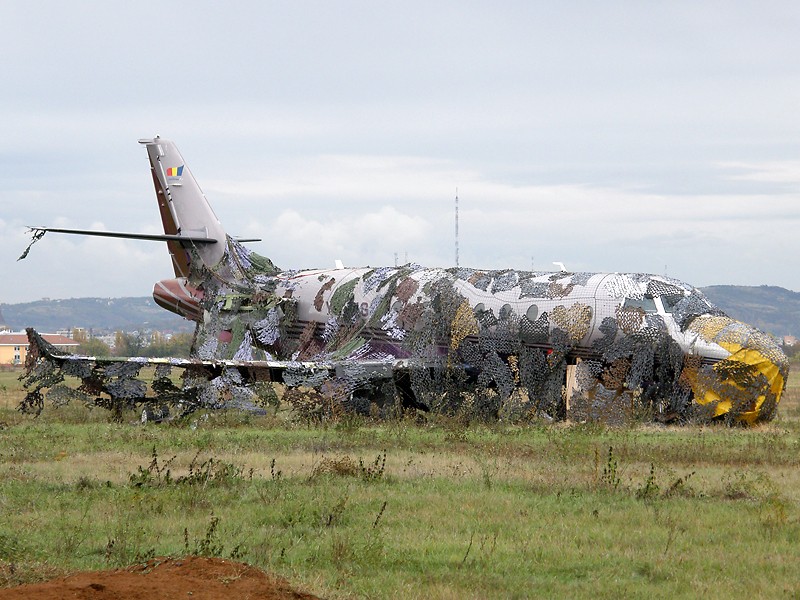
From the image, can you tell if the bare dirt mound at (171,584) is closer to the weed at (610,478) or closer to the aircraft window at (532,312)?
the weed at (610,478)

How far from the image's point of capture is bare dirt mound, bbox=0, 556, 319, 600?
7816 mm

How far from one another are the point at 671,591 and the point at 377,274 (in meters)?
19.8

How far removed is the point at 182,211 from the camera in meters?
33.6

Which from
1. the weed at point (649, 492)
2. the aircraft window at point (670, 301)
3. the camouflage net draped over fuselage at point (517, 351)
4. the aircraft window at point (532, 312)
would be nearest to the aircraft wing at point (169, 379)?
the camouflage net draped over fuselage at point (517, 351)

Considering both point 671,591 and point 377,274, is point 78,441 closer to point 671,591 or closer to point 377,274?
point 377,274

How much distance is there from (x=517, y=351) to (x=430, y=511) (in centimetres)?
1203

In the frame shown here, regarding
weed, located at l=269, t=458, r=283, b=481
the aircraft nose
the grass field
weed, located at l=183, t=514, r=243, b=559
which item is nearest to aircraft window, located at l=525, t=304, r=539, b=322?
the aircraft nose

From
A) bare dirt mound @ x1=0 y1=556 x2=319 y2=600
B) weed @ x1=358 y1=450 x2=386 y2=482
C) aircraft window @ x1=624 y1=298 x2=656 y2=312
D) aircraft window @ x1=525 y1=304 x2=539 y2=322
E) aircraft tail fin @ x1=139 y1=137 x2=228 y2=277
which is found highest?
aircraft tail fin @ x1=139 y1=137 x2=228 y2=277

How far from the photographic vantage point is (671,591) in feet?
30.9

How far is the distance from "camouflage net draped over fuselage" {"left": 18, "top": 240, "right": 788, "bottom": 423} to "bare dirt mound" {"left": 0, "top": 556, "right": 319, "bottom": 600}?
14880mm

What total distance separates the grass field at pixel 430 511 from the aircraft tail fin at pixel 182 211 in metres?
13.1

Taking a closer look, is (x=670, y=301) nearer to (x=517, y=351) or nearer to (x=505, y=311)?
(x=517, y=351)

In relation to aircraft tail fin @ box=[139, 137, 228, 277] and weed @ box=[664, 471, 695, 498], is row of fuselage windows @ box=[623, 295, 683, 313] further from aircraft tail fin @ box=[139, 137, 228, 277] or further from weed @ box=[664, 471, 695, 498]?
aircraft tail fin @ box=[139, 137, 228, 277]

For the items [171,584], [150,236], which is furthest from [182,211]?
[171,584]
